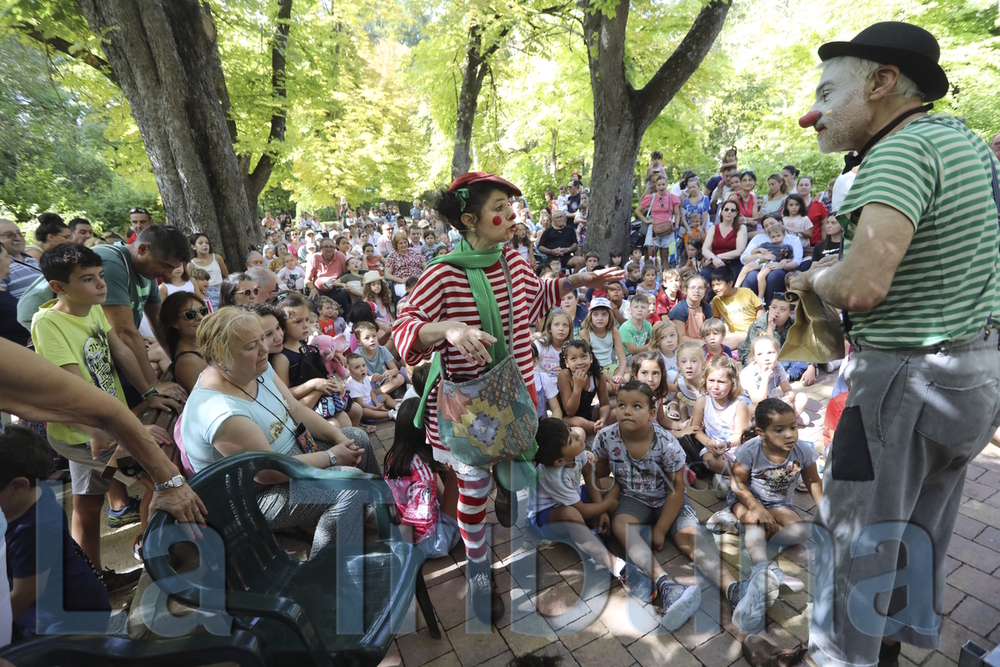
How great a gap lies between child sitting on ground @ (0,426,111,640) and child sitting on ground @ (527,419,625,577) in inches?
79.2

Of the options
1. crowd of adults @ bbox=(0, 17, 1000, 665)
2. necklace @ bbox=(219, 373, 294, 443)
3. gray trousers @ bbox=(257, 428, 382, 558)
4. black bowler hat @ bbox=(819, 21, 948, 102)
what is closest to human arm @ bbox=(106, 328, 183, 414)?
crowd of adults @ bbox=(0, 17, 1000, 665)

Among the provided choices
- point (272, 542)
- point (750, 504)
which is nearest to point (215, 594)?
point (272, 542)

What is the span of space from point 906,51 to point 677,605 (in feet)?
7.39

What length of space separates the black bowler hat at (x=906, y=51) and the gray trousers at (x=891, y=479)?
0.79 meters

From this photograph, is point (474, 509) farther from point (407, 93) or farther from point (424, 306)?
point (407, 93)

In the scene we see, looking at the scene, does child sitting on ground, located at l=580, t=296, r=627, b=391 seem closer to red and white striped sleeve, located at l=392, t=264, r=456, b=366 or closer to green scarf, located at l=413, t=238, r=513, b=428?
green scarf, located at l=413, t=238, r=513, b=428

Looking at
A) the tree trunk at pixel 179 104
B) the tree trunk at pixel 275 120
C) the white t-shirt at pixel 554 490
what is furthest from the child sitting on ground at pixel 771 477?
the tree trunk at pixel 275 120

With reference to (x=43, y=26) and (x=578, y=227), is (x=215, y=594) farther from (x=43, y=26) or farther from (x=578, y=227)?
(x=578, y=227)

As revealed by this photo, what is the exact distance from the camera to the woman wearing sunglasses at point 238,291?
420cm

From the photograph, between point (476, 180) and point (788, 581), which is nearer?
point (476, 180)

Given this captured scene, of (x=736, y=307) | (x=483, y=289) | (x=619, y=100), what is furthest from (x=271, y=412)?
(x=619, y=100)

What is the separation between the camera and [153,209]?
16.3 m

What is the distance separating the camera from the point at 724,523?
3014 mm

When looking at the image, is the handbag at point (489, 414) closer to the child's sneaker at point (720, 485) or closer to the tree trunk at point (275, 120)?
the child's sneaker at point (720, 485)
